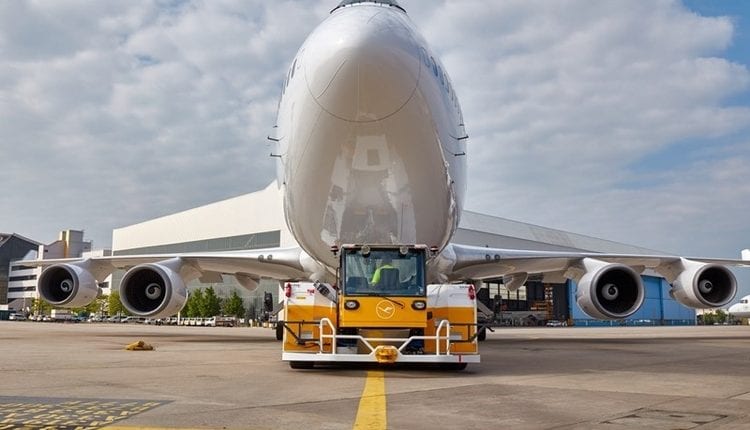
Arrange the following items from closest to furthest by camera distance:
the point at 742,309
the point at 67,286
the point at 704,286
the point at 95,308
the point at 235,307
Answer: the point at 704,286 < the point at 67,286 < the point at 742,309 < the point at 235,307 < the point at 95,308

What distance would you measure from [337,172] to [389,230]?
4.43 ft

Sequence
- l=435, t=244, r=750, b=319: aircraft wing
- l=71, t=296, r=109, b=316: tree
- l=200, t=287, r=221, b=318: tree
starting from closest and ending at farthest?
l=435, t=244, r=750, b=319: aircraft wing < l=200, t=287, r=221, b=318: tree < l=71, t=296, r=109, b=316: tree

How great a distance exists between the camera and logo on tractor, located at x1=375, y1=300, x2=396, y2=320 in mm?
8672

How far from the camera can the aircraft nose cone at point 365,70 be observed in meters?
8.15

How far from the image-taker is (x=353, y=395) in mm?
6402

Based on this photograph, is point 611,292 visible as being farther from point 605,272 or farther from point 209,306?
point 209,306

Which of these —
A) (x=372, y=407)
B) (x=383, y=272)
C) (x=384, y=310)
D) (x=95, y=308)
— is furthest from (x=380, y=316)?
(x=95, y=308)

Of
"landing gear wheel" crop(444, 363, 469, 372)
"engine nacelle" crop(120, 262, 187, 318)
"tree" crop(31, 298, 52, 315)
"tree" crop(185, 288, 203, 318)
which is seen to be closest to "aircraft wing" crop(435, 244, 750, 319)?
"landing gear wheel" crop(444, 363, 469, 372)

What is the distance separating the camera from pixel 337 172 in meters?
9.34

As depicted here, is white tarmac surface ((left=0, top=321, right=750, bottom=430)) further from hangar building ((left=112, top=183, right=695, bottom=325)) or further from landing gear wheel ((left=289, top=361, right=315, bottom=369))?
hangar building ((left=112, top=183, right=695, bottom=325))

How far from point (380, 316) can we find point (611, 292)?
7.91m

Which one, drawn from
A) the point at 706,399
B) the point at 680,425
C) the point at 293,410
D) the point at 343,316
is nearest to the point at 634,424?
the point at 680,425

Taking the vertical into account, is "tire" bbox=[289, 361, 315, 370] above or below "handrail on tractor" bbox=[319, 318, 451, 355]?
Answer: below

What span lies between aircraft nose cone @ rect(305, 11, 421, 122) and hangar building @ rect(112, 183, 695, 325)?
41.8 meters
